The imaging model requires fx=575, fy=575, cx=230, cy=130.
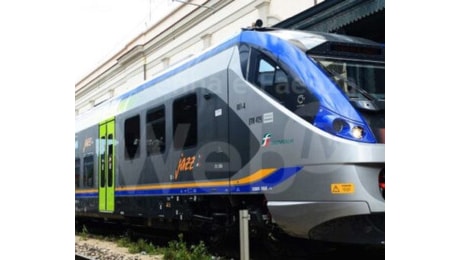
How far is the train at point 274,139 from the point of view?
20.8 feet

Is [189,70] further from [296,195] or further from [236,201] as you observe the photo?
[296,195]

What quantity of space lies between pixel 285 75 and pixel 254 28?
1.19 meters

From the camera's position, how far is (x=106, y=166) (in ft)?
42.5

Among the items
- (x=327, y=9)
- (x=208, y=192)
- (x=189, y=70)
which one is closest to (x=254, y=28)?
(x=189, y=70)

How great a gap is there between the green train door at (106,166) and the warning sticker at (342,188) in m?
7.02

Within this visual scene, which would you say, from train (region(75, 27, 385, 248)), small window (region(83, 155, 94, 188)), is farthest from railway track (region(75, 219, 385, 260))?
small window (region(83, 155, 94, 188))

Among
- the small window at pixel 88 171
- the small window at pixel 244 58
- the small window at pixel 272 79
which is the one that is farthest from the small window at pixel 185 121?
the small window at pixel 88 171

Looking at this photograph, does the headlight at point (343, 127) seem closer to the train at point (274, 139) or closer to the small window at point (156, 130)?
the train at point (274, 139)

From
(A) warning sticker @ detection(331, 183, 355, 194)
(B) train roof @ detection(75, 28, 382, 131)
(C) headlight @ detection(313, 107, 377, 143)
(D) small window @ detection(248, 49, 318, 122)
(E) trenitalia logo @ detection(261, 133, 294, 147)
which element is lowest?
(A) warning sticker @ detection(331, 183, 355, 194)

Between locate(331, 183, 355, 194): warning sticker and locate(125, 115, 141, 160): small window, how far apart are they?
5.46 meters

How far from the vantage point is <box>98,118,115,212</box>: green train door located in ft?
41.1

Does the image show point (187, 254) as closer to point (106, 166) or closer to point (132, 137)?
point (132, 137)

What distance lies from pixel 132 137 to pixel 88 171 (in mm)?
3711

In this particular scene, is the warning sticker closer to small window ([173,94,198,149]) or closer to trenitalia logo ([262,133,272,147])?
trenitalia logo ([262,133,272,147])
